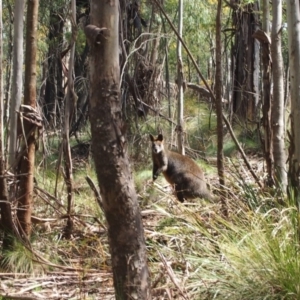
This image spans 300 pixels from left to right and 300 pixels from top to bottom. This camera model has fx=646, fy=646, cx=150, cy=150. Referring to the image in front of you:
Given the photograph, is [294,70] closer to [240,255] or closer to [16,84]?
[240,255]

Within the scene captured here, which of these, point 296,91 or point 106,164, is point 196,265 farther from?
point 296,91

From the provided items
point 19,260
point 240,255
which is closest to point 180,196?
point 19,260

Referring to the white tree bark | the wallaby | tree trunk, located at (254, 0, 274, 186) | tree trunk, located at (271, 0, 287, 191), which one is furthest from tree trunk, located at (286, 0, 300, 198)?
the wallaby

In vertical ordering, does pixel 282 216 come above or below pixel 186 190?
above

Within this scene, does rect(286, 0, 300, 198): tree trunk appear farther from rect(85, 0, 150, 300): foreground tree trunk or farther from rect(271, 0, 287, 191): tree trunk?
rect(85, 0, 150, 300): foreground tree trunk

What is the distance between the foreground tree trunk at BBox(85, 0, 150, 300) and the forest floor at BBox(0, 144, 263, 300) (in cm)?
52

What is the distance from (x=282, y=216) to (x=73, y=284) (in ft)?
5.91

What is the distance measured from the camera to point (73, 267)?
5.76 metres

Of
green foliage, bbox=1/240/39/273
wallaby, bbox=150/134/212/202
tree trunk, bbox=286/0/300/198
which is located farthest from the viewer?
wallaby, bbox=150/134/212/202

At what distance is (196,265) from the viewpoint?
4883 mm

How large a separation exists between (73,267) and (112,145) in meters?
2.37

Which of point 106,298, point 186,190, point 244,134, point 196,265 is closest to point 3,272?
point 106,298

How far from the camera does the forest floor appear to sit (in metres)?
4.67

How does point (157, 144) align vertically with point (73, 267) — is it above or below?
above
